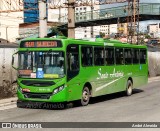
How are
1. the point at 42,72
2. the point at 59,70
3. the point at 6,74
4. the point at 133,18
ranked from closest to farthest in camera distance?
the point at 59,70 < the point at 42,72 < the point at 6,74 < the point at 133,18

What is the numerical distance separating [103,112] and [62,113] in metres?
1.42

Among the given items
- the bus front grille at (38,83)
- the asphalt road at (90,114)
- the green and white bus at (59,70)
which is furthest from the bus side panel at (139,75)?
the bus front grille at (38,83)

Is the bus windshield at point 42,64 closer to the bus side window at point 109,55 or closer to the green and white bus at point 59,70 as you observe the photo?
the green and white bus at point 59,70

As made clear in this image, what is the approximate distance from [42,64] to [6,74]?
5.19 metres

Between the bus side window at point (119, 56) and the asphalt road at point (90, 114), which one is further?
the bus side window at point (119, 56)

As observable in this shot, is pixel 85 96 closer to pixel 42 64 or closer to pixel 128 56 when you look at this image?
pixel 42 64

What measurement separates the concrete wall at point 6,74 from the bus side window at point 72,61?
15.4 feet

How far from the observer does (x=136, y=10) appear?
6109 cm

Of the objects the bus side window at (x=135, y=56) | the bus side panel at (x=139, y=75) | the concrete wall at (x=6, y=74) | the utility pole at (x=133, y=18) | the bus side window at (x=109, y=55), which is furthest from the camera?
the utility pole at (x=133, y=18)

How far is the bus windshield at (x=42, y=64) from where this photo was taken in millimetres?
14375

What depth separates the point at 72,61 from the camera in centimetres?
1482

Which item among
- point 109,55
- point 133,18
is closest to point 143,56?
point 109,55

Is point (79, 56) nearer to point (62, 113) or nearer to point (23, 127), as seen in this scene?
point (62, 113)

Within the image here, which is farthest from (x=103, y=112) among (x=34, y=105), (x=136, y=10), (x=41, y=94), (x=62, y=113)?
(x=136, y=10)
